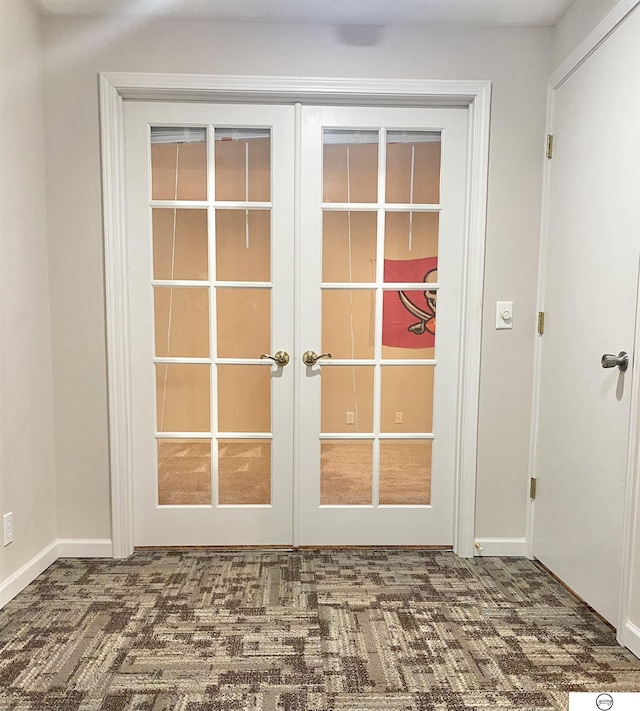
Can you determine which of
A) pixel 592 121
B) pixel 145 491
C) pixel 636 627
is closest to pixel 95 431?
pixel 145 491

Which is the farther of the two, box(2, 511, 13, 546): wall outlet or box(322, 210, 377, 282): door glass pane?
box(322, 210, 377, 282): door glass pane

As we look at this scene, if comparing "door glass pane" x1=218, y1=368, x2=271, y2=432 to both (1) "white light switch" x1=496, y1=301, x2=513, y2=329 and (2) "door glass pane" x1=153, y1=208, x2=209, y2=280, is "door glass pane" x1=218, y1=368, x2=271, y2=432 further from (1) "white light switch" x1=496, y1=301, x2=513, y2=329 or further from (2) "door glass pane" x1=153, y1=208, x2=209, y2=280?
(1) "white light switch" x1=496, y1=301, x2=513, y2=329

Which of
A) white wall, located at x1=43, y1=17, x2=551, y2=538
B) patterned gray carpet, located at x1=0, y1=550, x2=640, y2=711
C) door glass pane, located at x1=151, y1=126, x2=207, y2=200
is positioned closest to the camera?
patterned gray carpet, located at x1=0, y1=550, x2=640, y2=711

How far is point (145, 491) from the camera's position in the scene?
8.31 feet

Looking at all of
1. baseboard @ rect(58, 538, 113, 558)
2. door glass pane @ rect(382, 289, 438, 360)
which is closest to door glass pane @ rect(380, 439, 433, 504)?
door glass pane @ rect(382, 289, 438, 360)

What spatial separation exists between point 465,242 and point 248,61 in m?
1.27

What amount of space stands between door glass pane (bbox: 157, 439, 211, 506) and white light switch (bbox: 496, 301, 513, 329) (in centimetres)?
150

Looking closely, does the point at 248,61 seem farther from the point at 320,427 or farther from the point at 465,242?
the point at 320,427

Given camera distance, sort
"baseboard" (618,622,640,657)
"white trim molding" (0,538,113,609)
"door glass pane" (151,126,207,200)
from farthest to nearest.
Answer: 1. "door glass pane" (151,126,207,200)
2. "white trim molding" (0,538,113,609)
3. "baseboard" (618,622,640,657)

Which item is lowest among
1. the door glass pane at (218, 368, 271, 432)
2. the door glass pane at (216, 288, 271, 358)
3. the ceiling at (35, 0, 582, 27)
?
the door glass pane at (218, 368, 271, 432)

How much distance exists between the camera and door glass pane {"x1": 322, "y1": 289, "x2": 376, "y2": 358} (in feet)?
8.19

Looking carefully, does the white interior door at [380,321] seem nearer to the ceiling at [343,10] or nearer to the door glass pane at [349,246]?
the door glass pane at [349,246]

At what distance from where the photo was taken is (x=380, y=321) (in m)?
2.51

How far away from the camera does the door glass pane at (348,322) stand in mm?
2496
